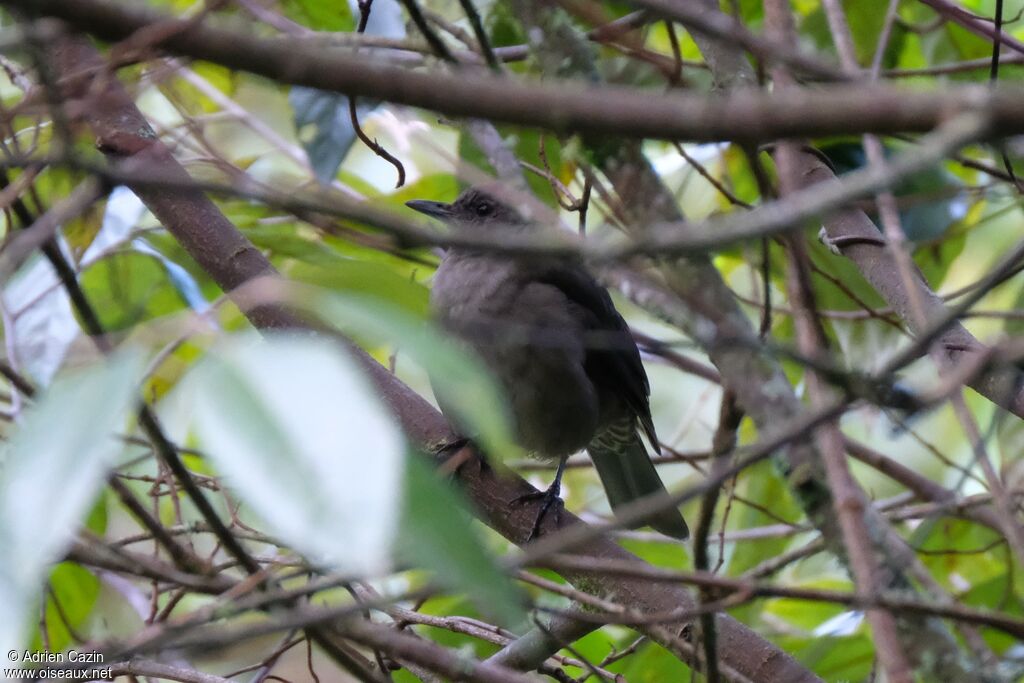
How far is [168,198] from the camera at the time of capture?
307 cm

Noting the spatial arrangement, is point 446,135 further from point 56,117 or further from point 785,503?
point 56,117

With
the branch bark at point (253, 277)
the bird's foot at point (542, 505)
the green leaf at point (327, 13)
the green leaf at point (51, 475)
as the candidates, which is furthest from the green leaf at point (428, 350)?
the green leaf at point (327, 13)

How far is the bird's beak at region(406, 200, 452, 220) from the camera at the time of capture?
15.3 feet

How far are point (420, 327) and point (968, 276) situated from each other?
6.22 m

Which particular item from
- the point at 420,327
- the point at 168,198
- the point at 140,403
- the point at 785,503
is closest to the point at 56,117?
the point at 140,403

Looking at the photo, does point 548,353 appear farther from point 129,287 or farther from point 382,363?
point 129,287

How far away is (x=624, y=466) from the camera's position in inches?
195

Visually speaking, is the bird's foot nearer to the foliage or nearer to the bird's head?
the foliage

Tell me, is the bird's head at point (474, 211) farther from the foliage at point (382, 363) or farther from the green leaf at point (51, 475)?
the green leaf at point (51, 475)

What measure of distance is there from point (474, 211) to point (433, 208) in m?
0.30

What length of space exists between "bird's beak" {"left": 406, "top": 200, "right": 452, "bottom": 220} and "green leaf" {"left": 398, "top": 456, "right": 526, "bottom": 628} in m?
3.60

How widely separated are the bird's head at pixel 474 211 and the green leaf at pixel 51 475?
3.63 m

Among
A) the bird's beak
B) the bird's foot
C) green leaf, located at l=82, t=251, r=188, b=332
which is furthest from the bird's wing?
green leaf, located at l=82, t=251, r=188, b=332

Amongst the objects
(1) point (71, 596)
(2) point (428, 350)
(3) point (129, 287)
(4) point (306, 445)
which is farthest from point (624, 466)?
(4) point (306, 445)
